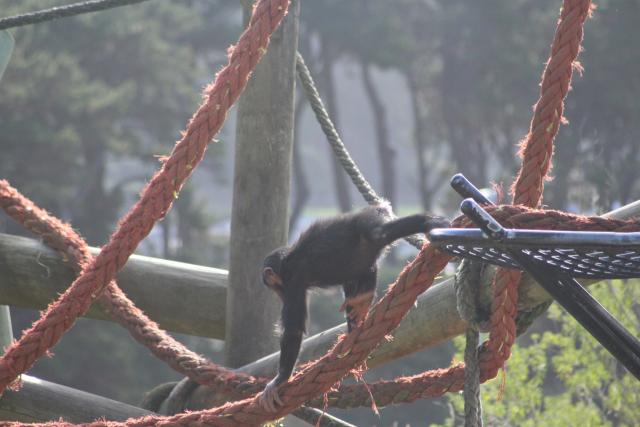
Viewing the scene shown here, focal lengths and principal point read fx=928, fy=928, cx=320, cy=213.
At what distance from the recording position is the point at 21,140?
14.3m

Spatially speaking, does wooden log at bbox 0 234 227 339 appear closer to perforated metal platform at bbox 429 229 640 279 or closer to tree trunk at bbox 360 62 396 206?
perforated metal platform at bbox 429 229 640 279

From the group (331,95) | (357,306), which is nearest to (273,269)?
(357,306)

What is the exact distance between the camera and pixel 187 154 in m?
2.23

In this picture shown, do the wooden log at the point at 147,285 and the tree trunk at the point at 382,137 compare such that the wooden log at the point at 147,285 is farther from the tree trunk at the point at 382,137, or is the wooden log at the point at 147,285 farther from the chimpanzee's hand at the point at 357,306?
the tree trunk at the point at 382,137

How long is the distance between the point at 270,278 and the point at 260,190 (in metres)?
0.30

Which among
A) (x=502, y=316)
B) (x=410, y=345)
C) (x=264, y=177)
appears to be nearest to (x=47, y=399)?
(x=264, y=177)

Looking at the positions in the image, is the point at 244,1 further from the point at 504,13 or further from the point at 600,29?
the point at 504,13

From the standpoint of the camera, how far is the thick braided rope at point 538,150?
1.83m

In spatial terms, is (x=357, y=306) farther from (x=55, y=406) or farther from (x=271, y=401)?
(x=271, y=401)

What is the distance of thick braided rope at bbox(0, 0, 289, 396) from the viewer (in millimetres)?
2197

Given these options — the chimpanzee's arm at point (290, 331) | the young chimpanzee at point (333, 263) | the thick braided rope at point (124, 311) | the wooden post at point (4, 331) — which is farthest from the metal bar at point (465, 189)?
the wooden post at point (4, 331)

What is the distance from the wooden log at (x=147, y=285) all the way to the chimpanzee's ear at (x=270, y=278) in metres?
0.24

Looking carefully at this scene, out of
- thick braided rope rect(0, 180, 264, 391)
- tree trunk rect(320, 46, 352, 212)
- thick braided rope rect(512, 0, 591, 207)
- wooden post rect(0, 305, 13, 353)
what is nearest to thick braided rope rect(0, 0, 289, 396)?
thick braided rope rect(0, 180, 264, 391)

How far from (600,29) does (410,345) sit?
13.7 m
